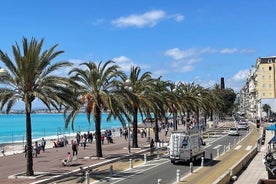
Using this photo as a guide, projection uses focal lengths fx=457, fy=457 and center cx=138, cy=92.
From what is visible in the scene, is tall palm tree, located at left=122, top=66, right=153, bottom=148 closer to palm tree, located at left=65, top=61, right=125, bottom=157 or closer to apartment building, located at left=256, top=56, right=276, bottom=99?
palm tree, located at left=65, top=61, right=125, bottom=157

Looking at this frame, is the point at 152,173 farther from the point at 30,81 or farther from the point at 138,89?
the point at 138,89

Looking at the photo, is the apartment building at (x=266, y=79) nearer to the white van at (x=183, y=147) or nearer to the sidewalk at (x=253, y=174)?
the white van at (x=183, y=147)

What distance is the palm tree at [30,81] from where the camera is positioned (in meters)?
25.0

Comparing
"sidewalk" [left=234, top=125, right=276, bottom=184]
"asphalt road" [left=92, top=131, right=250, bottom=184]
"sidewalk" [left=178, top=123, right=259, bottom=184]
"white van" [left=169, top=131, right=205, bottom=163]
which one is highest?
"white van" [left=169, top=131, right=205, bottom=163]

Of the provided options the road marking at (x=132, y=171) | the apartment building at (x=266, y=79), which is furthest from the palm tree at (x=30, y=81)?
the apartment building at (x=266, y=79)

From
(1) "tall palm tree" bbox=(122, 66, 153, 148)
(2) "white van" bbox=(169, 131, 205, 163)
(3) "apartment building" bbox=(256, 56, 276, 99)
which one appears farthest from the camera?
(3) "apartment building" bbox=(256, 56, 276, 99)

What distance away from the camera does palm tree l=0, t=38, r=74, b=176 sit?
24953 millimetres

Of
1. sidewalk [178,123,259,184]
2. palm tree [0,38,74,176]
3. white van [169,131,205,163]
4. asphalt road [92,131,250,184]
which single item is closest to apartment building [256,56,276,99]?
sidewalk [178,123,259,184]

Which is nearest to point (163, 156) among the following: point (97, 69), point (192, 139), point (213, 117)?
point (192, 139)

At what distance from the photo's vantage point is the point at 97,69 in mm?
34344

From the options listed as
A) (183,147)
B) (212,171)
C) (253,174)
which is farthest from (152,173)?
(253,174)

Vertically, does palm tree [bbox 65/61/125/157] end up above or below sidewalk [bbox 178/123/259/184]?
above

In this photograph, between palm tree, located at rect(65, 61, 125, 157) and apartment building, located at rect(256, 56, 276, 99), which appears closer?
palm tree, located at rect(65, 61, 125, 157)

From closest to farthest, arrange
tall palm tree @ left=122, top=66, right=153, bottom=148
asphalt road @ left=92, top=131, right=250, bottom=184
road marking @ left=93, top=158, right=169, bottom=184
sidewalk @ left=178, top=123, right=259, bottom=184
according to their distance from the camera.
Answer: sidewalk @ left=178, top=123, right=259, bottom=184 → asphalt road @ left=92, top=131, right=250, bottom=184 → road marking @ left=93, top=158, right=169, bottom=184 → tall palm tree @ left=122, top=66, right=153, bottom=148
